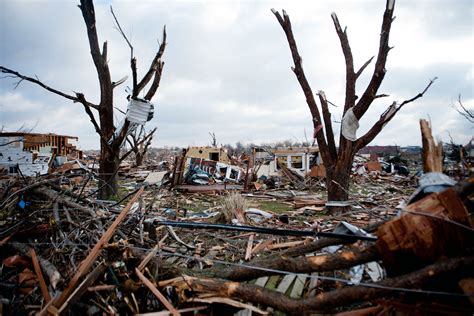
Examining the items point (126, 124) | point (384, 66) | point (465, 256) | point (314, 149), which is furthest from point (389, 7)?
point (314, 149)

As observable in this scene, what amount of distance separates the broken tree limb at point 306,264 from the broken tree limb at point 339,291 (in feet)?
0.44

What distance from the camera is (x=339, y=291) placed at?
207 centimetres

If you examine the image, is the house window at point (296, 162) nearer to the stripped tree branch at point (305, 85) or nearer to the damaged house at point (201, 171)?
the damaged house at point (201, 171)

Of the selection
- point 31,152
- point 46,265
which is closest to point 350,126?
point 46,265

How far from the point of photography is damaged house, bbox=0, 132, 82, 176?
1705 centimetres

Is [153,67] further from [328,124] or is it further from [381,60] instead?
[381,60]

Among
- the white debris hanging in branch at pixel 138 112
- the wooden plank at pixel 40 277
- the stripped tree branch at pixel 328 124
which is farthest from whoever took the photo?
the white debris hanging in branch at pixel 138 112

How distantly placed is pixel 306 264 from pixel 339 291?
34 cm

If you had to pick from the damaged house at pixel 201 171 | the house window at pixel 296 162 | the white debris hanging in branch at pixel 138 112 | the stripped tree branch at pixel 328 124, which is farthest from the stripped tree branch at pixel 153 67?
the house window at pixel 296 162

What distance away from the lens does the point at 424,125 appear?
237 centimetres

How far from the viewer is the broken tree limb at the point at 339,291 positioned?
6.11 ft

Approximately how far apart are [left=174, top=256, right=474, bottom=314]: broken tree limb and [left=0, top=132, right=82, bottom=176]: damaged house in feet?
31.6

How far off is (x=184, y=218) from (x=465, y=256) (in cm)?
667

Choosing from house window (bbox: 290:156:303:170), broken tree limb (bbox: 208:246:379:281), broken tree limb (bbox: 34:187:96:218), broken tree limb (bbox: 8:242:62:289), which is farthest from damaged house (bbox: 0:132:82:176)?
house window (bbox: 290:156:303:170)
